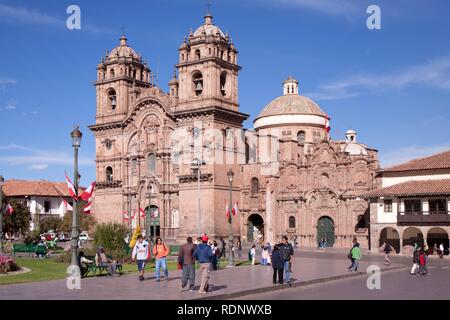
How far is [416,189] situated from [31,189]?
63.0 metres

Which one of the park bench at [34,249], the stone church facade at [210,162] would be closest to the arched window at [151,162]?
the stone church facade at [210,162]

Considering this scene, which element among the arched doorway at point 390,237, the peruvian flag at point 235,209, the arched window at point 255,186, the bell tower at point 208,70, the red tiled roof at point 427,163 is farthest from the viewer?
the arched window at point 255,186

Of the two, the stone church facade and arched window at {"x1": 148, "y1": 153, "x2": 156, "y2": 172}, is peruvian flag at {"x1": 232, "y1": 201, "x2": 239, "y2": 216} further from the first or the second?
arched window at {"x1": 148, "y1": 153, "x2": 156, "y2": 172}

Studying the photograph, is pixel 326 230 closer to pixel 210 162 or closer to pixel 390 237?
pixel 390 237

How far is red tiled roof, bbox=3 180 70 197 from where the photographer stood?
9449 cm

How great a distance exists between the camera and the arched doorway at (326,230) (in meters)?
60.5

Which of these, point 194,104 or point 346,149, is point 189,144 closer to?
point 194,104

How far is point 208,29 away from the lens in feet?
209

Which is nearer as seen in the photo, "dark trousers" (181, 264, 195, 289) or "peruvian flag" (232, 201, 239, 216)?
"dark trousers" (181, 264, 195, 289)

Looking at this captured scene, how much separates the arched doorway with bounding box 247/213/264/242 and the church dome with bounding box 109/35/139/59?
889 inches

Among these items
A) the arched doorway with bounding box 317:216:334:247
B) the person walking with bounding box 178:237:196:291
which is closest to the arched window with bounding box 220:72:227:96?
the arched doorway with bounding box 317:216:334:247

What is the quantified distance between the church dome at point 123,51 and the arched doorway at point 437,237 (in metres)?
38.1

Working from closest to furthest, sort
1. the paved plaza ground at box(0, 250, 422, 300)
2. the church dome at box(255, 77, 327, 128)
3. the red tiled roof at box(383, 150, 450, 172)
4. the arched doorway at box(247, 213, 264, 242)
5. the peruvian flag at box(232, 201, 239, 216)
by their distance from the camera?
1. the paved plaza ground at box(0, 250, 422, 300)
2. the red tiled roof at box(383, 150, 450, 172)
3. the peruvian flag at box(232, 201, 239, 216)
4. the arched doorway at box(247, 213, 264, 242)
5. the church dome at box(255, 77, 327, 128)

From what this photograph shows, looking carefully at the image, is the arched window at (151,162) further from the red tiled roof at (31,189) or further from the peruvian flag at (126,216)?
the red tiled roof at (31,189)
